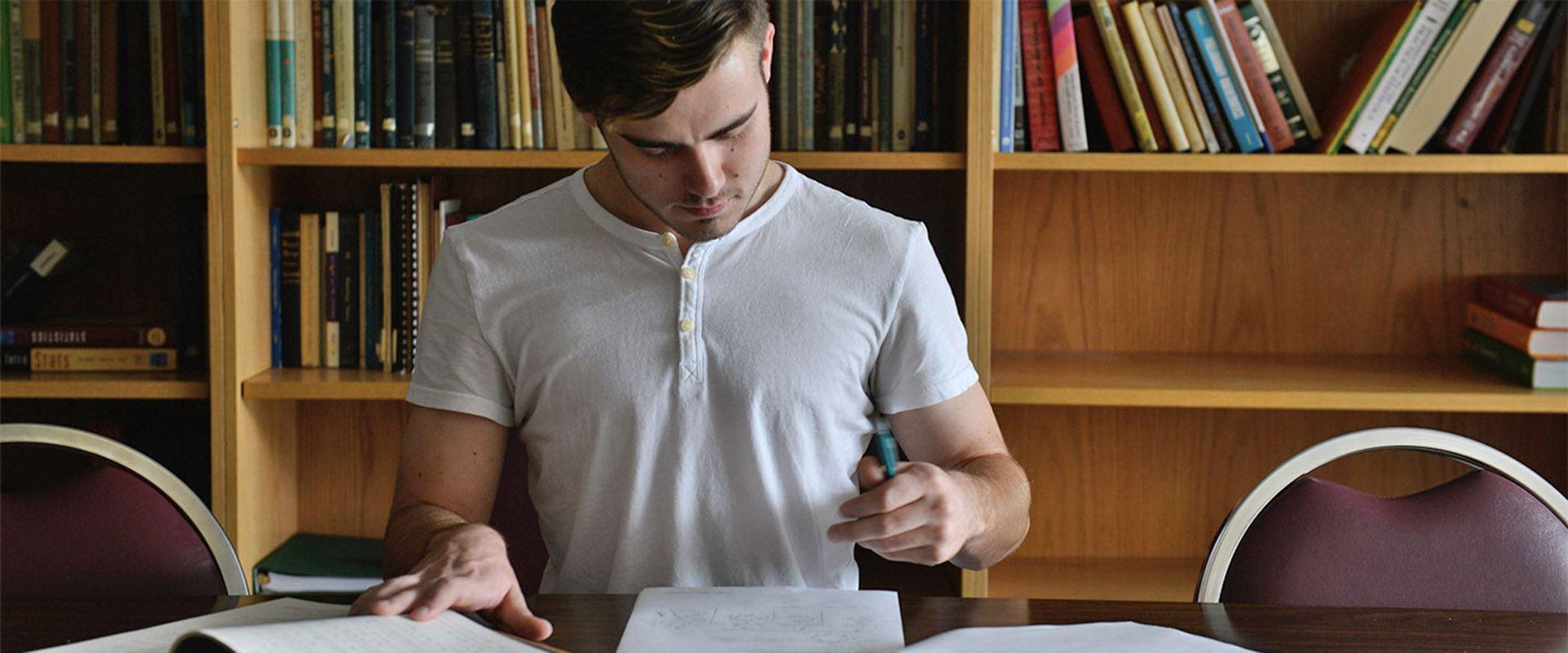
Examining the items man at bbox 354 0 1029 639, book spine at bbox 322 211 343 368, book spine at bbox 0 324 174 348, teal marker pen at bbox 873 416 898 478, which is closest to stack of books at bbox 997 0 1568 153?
man at bbox 354 0 1029 639

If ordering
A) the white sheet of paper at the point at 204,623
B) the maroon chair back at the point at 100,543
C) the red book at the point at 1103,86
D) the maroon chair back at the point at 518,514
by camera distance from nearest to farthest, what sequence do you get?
the white sheet of paper at the point at 204,623 → the maroon chair back at the point at 100,543 → the maroon chair back at the point at 518,514 → the red book at the point at 1103,86

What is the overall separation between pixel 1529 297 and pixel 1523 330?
0.05 meters

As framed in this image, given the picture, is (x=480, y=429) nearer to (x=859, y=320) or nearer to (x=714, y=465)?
(x=714, y=465)

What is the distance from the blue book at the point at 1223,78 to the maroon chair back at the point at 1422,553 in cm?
77

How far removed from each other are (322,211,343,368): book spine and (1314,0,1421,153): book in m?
1.45

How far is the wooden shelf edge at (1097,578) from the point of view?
1934 mm

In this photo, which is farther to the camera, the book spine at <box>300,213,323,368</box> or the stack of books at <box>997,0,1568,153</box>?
the book spine at <box>300,213,323,368</box>

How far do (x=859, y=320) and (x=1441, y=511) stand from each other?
546mm

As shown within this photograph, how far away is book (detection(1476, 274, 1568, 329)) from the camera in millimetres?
1721

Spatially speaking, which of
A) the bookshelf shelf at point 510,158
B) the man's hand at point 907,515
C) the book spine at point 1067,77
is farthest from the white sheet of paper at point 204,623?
the book spine at point 1067,77

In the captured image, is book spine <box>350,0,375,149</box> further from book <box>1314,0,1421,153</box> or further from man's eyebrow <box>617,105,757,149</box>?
book <box>1314,0,1421,153</box>

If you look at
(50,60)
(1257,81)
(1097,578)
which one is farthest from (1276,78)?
(50,60)

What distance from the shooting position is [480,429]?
121 cm

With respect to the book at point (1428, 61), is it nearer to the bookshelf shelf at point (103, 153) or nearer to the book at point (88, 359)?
the bookshelf shelf at point (103, 153)
